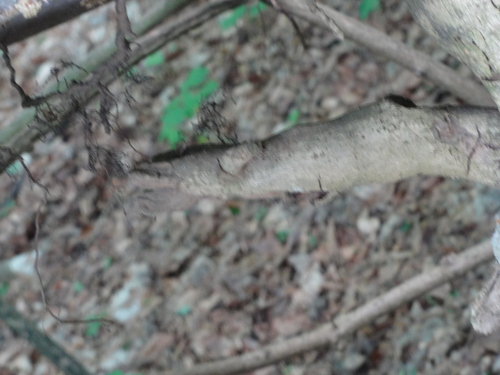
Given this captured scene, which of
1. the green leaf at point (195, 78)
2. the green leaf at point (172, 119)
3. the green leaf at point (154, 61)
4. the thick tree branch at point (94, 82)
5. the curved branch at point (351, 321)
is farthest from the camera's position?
the green leaf at point (154, 61)

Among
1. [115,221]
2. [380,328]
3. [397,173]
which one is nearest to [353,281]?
[380,328]

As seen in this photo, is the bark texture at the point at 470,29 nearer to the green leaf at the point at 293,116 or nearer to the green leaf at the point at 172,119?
the green leaf at the point at 293,116

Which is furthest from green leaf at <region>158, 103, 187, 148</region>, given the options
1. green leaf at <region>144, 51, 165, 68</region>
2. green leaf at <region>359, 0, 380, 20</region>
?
green leaf at <region>359, 0, 380, 20</region>

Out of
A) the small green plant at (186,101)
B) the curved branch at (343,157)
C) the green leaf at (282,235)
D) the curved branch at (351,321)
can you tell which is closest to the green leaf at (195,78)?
the small green plant at (186,101)

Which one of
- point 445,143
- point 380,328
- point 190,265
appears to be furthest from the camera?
point 190,265

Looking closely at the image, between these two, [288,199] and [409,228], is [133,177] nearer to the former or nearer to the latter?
[288,199]

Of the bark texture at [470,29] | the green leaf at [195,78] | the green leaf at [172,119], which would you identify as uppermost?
the bark texture at [470,29]

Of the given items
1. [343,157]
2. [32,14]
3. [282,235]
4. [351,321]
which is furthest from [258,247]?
[32,14]
